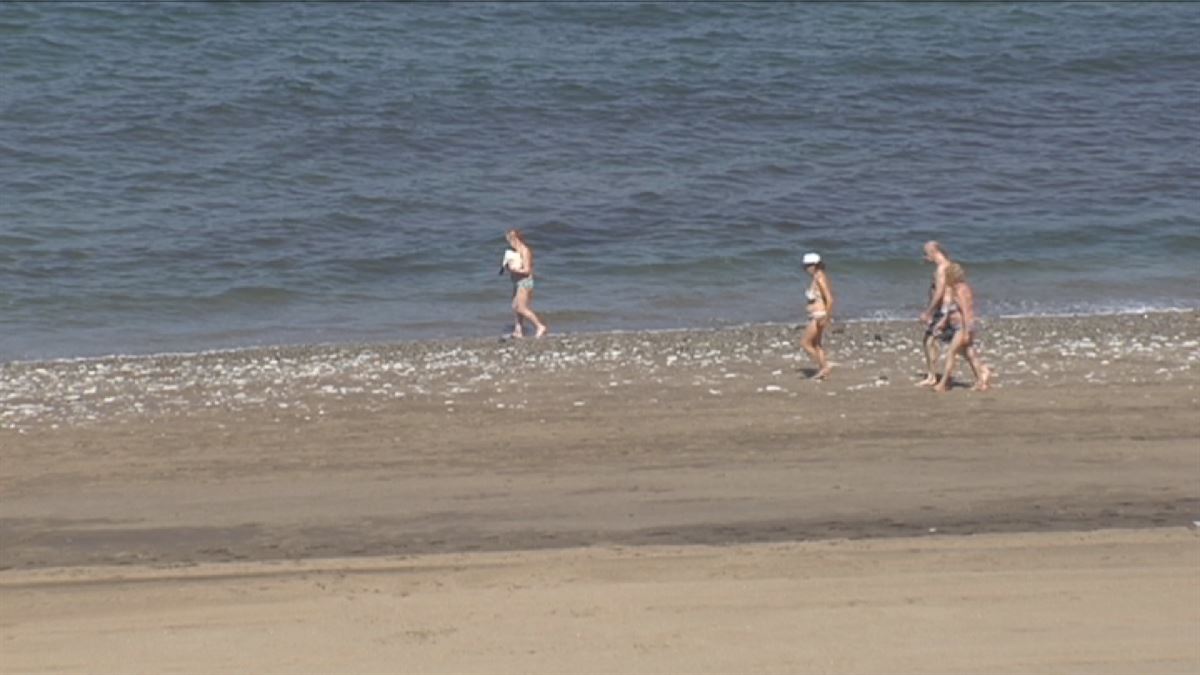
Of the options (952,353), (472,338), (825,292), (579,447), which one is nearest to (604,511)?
(579,447)

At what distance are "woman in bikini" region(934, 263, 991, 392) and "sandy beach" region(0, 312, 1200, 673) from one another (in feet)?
0.52

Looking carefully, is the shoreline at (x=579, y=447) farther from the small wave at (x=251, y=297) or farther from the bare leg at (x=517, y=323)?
the small wave at (x=251, y=297)

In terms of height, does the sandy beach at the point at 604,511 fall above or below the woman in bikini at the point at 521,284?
below

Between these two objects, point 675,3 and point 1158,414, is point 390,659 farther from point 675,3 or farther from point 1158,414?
point 675,3

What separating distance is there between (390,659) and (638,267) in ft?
40.4

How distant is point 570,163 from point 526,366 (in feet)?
30.7

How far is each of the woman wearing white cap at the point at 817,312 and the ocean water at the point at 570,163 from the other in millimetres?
3638

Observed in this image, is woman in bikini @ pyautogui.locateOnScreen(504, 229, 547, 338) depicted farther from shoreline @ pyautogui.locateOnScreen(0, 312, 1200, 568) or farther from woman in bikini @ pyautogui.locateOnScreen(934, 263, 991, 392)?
woman in bikini @ pyautogui.locateOnScreen(934, 263, 991, 392)

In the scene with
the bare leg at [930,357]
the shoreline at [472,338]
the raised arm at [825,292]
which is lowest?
the shoreline at [472,338]

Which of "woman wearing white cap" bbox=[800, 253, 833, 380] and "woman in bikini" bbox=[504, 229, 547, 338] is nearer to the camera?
"woman wearing white cap" bbox=[800, 253, 833, 380]

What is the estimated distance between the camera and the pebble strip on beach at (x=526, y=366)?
51.8 feet

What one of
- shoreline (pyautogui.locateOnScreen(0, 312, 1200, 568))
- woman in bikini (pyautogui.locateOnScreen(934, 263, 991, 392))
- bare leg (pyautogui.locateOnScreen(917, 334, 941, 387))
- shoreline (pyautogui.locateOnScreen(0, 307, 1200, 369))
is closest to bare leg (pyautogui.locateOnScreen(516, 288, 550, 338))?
shoreline (pyautogui.locateOnScreen(0, 307, 1200, 369))

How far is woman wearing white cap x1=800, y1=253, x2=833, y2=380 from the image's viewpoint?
1622cm

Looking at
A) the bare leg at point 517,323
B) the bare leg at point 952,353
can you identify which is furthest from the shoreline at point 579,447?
the bare leg at point 517,323
